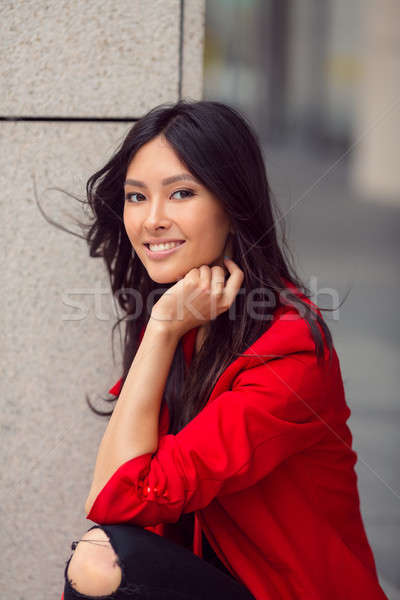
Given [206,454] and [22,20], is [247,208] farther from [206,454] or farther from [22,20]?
[22,20]

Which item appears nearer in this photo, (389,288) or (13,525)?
(13,525)

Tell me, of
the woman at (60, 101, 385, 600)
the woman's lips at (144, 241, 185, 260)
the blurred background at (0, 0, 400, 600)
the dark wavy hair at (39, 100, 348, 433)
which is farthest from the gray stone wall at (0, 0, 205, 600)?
the woman's lips at (144, 241, 185, 260)

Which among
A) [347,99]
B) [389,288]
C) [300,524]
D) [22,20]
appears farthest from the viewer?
[347,99]

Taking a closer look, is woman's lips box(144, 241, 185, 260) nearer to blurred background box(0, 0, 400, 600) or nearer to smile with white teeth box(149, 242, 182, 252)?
smile with white teeth box(149, 242, 182, 252)

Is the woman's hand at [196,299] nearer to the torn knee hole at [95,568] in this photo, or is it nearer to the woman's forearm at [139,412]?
the woman's forearm at [139,412]

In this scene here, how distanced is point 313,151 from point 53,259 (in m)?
18.0

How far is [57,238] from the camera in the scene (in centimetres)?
240

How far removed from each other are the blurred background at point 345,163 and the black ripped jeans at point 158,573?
1.06m

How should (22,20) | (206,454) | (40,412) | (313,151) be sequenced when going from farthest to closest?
(313,151) → (40,412) → (22,20) → (206,454)

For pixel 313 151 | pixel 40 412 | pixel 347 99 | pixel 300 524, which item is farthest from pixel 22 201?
pixel 347 99

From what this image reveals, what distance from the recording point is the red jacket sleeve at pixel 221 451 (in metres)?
1.67

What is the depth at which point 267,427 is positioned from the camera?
171 centimetres

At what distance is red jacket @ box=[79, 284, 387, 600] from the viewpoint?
168 centimetres

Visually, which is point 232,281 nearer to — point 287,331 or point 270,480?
point 287,331
